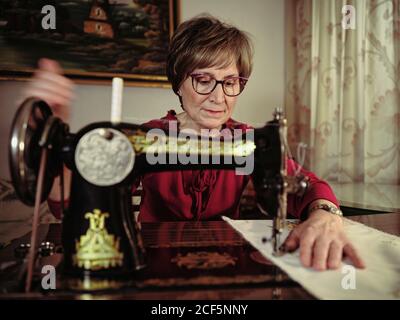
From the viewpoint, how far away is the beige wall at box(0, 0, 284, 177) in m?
2.53

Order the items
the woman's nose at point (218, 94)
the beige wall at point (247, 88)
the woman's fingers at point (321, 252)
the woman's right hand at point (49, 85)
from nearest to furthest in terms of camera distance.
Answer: the woman's fingers at point (321, 252) < the woman's right hand at point (49, 85) < the woman's nose at point (218, 94) < the beige wall at point (247, 88)

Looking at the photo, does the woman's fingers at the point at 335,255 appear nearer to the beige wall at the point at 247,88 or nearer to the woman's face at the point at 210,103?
the woman's face at the point at 210,103

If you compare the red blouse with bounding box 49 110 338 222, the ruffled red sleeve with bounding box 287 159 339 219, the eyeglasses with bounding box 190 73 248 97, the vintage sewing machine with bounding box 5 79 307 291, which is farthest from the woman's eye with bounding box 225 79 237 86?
Result: the vintage sewing machine with bounding box 5 79 307 291

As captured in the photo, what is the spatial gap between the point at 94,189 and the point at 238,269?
339 mm

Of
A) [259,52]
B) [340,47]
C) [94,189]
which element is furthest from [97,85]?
[94,189]

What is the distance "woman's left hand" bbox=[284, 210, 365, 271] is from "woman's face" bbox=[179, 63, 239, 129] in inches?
27.0

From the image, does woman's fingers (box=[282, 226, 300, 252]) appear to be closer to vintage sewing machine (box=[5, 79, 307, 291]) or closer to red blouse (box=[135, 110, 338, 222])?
vintage sewing machine (box=[5, 79, 307, 291])

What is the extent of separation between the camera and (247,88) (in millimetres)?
2812

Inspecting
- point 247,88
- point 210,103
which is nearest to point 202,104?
point 210,103

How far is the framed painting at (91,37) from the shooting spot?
2.30 metres

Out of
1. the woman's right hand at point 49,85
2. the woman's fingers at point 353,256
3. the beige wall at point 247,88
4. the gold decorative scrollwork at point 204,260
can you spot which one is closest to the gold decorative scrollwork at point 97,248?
the gold decorative scrollwork at point 204,260

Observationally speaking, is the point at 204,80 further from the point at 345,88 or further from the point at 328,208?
the point at 345,88

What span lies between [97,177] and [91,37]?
197 centimetres
